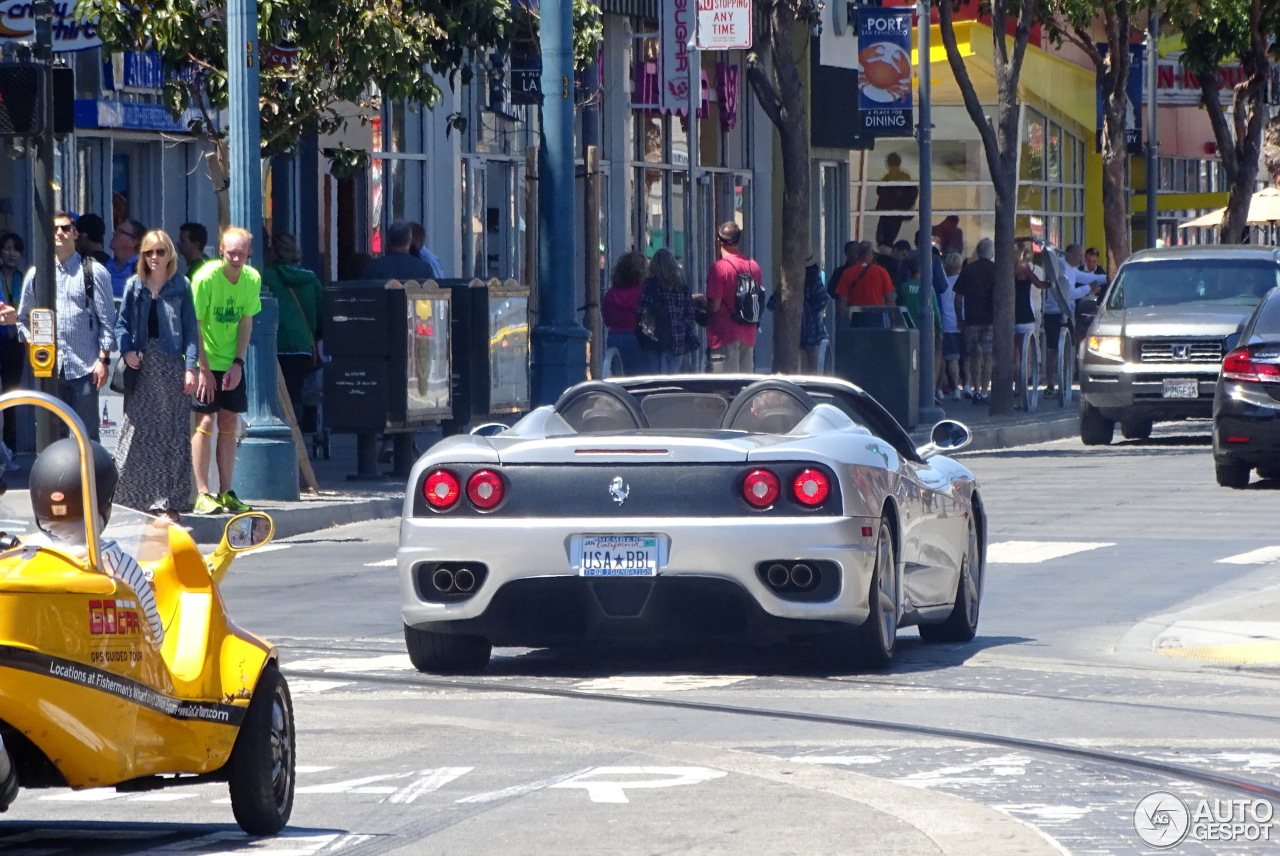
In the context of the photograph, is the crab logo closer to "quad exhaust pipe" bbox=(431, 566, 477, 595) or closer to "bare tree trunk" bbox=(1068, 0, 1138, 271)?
"quad exhaust pipe" bbox=(431, 566, 477, 595)

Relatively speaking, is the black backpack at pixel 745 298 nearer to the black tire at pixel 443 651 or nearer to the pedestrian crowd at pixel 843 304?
the pedestrian crowd at pixel 843 304

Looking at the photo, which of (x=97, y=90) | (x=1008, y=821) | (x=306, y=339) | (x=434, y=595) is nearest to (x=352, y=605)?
(x=434, y=595)

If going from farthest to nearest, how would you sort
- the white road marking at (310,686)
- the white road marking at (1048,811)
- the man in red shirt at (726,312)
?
the man in red shirt at (726,312), the white road marking at (310,686), the white road marking at (1048,811)

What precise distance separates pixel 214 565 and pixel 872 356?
781 inches

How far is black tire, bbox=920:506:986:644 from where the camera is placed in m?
11.8

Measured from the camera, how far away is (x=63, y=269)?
17.5 m

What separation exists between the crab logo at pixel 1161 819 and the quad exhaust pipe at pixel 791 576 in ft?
8.54

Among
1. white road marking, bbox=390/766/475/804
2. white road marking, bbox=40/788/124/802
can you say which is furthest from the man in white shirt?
white road marking, bbox=40/788/124/802

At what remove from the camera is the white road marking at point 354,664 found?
10.8 m

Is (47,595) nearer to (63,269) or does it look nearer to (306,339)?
(63,269)

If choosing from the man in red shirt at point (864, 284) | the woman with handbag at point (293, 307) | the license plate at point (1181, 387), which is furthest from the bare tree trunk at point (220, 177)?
the man in red shirt at point (864, 284)

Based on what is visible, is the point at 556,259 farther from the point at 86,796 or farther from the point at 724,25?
the point at 86,796

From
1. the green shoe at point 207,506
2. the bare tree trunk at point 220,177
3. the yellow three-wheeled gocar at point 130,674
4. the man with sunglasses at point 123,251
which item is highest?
the bare tree trunk at point 220,177

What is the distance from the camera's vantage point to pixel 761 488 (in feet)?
33.4
